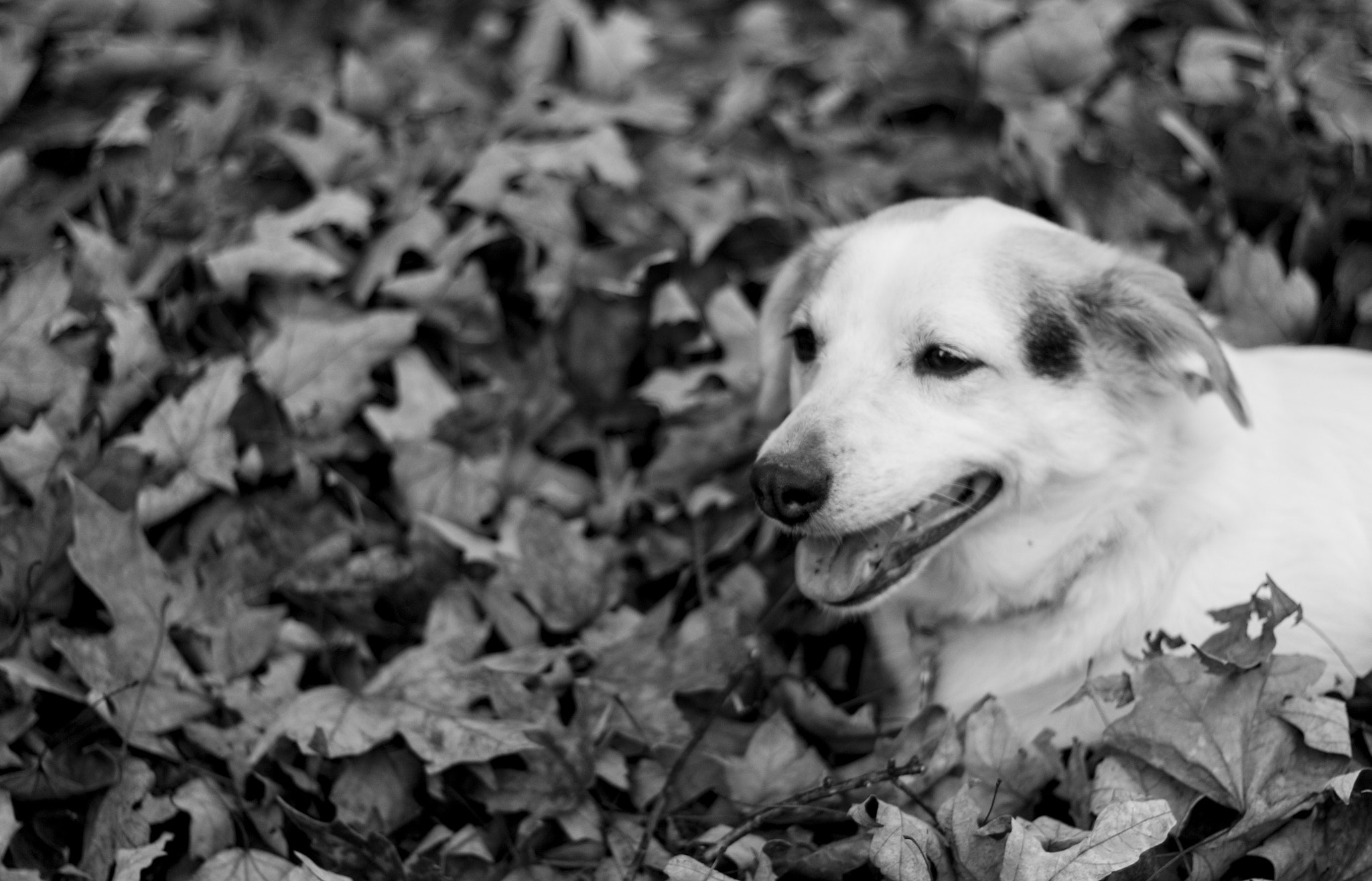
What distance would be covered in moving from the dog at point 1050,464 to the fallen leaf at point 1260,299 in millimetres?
873

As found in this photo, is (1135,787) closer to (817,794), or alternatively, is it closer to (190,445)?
(817,794)

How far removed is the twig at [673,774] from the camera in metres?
2.87

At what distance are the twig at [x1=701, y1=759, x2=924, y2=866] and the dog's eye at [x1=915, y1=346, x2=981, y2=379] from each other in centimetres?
93

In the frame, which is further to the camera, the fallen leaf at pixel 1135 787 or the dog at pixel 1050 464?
the dog at pixel 1050 464

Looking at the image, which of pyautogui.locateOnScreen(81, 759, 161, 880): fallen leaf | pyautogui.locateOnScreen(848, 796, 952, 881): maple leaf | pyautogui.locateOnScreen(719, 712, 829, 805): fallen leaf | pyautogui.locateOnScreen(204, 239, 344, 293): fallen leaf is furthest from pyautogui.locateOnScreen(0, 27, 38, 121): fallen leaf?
pyautogui.locateOnScreen(848, 796, 952, 881): maple leaf

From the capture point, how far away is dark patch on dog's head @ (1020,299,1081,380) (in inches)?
123

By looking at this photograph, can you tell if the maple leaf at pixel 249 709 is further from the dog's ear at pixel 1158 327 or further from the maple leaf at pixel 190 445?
the dog's ear at pixel 1158 327

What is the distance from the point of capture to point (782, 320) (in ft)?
12.5

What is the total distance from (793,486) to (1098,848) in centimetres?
99

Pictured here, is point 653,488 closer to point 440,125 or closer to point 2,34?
point 440,125

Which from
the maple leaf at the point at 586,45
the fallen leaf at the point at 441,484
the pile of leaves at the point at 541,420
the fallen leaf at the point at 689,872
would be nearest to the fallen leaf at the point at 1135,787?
the pile of leaves at the point at 541,420

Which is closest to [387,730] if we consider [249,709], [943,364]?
[249,709]

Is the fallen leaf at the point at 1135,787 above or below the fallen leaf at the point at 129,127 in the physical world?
below

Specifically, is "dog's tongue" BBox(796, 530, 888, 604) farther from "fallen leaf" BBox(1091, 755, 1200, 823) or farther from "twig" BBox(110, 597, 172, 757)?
"twig" BBox(110, 597, 172, 757)
